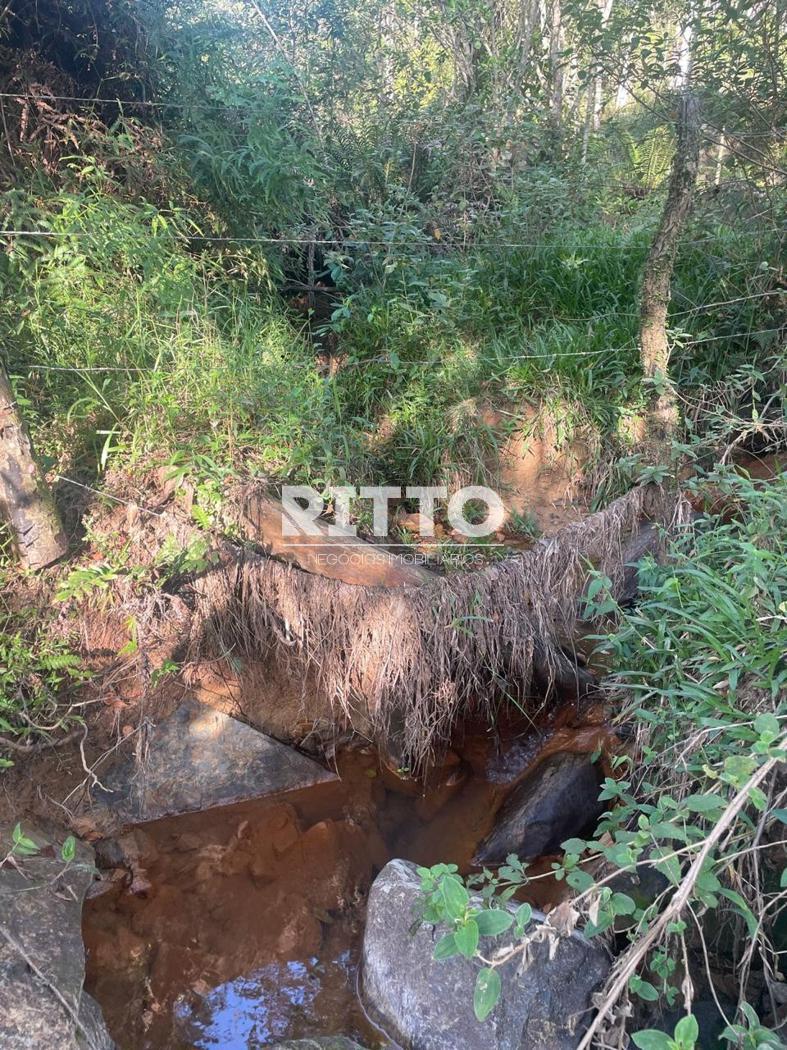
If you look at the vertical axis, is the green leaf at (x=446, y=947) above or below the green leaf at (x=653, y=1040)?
above

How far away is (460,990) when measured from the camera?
2119 millimetres

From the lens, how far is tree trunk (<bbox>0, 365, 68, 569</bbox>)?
271 cm

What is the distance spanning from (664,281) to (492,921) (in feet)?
8.90

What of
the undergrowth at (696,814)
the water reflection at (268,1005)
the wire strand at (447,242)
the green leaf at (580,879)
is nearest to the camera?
the undergrowth at (696,814)

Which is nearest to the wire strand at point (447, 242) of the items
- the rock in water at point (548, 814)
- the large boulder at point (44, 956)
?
the rock in water at point (548, 814)

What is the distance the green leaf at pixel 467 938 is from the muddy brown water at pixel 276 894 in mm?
1063

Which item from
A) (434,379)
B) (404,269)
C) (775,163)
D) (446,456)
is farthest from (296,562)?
(775,163)

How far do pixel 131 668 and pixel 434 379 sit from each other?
1884 millimetres

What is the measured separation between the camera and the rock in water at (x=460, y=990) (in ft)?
6.62

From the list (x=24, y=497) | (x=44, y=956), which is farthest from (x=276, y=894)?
(x=24, y=497)

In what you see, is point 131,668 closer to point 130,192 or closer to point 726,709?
point 726,709

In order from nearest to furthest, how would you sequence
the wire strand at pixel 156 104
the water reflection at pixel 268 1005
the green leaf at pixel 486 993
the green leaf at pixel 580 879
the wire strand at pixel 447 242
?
1. the green leaf at pixel 486 993
2. the green leaf at pixel 580 879
3. the water reflection at pixel 268 1005
4. the wire strand at pixel 156 104
5. the wire strand at pixel 447 242

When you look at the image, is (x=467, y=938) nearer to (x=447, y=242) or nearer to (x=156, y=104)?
(x=156, y=104)

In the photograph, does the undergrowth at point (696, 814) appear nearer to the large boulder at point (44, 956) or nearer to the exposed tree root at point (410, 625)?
the exposed tree root at point (410, 625)
